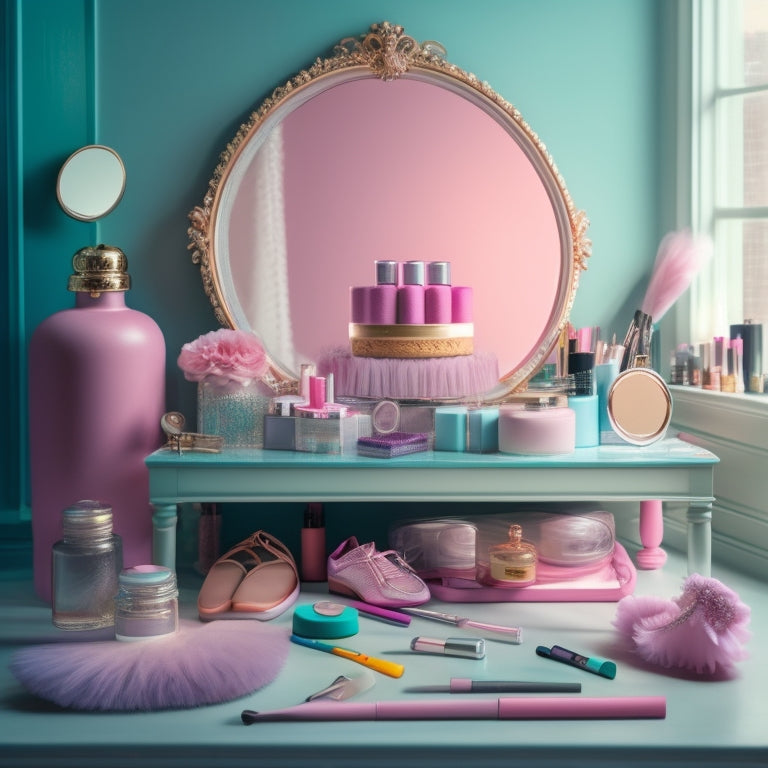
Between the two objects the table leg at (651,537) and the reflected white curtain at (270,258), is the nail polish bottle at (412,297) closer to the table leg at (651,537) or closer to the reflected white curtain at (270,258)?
the reflected white curtain at (270,258)

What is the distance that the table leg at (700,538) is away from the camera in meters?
1.63

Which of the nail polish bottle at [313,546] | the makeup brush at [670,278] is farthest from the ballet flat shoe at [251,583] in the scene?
the makeup brush at [670,278]

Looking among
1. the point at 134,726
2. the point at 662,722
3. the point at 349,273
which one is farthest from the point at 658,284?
the point at 134,726

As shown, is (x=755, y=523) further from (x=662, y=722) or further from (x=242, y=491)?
(x=242, y=491)

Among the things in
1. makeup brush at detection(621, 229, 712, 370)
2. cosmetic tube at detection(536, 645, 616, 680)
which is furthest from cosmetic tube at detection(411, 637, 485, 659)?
makeup brush at detection(621, 229, 712, 370)

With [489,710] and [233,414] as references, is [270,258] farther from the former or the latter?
[489,710]

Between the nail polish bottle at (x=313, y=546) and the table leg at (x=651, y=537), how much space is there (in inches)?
24.8

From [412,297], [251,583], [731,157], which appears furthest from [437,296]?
[731,157]

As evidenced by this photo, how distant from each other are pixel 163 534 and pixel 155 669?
1.09ft

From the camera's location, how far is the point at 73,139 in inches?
76.7

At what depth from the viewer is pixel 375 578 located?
5.65 ft

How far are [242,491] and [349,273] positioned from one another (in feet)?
1.67

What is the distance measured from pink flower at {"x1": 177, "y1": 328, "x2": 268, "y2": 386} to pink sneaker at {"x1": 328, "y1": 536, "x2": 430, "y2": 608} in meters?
0.37

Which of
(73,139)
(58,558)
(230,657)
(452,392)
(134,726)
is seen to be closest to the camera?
(134,726)
